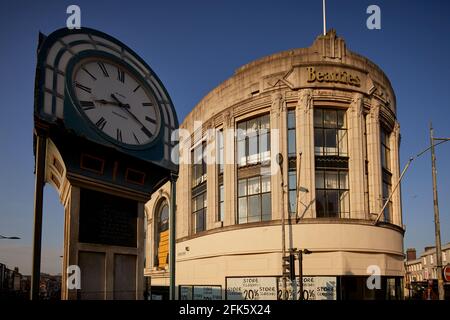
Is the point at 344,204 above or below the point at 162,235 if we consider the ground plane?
above

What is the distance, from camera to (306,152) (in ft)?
99.5

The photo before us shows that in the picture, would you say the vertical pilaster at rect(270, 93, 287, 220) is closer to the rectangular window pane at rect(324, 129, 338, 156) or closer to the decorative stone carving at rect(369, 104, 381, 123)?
the rectangular window pane at rect(324, 129, 338, 156)

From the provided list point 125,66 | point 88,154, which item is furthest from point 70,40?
point 88,154

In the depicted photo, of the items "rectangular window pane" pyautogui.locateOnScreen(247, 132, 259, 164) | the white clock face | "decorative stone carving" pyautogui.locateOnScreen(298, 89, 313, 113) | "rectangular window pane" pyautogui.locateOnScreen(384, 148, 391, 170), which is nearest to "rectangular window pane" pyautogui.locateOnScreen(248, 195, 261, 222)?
"rectangular window pane" pyautogui.locateOnScreen(247, 132, 259, 164)

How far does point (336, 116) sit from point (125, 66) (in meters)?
24.1

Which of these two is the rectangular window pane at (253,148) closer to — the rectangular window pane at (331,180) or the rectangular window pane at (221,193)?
the rectangular window pane at (221,193)

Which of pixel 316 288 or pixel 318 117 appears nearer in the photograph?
pixel 316 288

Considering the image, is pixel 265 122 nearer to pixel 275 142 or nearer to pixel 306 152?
pixel 275 142

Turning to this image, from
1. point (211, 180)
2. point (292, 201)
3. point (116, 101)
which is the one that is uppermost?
point (211, 180)

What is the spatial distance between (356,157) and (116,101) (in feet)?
78.1

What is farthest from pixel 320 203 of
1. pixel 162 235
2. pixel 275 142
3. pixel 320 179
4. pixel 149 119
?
pixel 162 235

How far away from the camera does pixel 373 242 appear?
2933 centimetres

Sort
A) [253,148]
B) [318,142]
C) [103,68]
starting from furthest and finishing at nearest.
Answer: [253,148] → [318,142] → [103,68]

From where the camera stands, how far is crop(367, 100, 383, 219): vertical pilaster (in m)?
30.4
